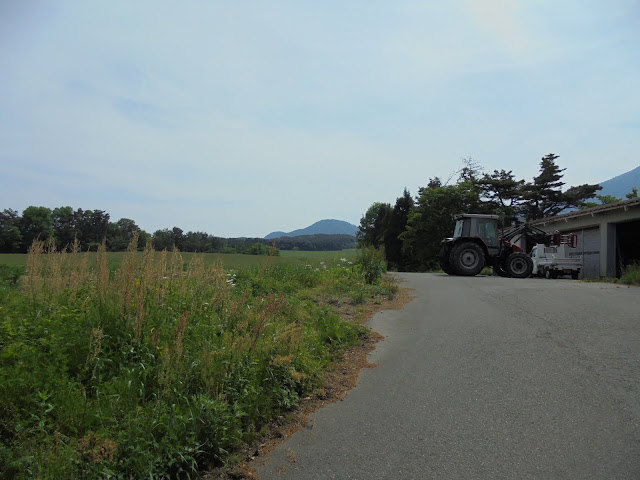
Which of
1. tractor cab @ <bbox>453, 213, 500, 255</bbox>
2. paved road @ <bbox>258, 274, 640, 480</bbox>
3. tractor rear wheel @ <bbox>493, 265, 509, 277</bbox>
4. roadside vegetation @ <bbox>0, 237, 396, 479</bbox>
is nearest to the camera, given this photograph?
roadside vegetation @ <bbox>0, 237, 396, 479</bbox>

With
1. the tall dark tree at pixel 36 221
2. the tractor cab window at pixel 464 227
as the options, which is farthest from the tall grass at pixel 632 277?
the tall dark tree at pixel 36 221

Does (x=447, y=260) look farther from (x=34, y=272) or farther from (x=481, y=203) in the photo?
(x=481, y=203)

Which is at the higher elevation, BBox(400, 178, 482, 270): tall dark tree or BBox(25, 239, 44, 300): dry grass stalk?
BBox(400, 178, 482, 270): tall dark tree

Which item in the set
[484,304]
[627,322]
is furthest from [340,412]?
[484,304]

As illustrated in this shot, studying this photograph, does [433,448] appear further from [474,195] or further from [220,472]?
[474,195]

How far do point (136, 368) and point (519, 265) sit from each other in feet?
65.0

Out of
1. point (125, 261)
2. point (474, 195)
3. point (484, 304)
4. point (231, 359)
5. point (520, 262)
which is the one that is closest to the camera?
point (231, 359)

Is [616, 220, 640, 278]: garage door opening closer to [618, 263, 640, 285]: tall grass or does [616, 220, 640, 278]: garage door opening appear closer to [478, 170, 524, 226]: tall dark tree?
[618, 263, 640, 285]: tall grass

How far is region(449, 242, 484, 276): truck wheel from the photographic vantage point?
20.9m

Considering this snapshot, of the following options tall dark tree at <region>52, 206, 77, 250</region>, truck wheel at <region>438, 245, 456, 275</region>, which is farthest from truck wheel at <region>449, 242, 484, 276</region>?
tall dark tree at <region>52, 206, 77, 250</region>

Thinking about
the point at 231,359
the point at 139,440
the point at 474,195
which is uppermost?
the point at 474,195

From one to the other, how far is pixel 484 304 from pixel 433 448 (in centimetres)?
765

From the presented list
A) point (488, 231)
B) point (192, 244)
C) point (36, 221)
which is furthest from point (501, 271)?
point (36, 221)

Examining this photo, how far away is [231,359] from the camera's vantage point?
435 centimetres
